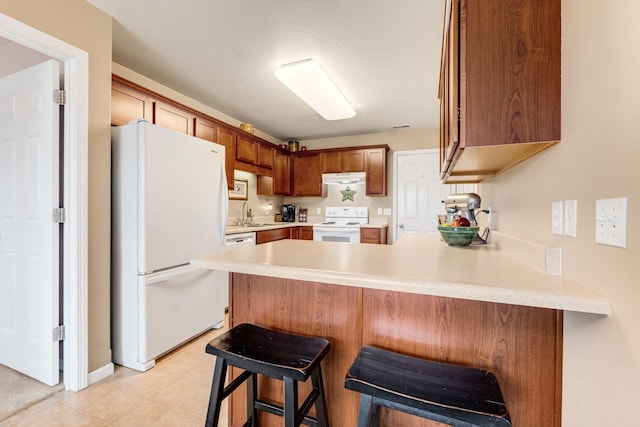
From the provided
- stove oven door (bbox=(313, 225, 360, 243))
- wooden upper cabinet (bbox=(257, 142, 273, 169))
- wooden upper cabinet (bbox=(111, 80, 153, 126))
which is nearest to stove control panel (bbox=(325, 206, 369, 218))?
stove oven door (bbox=(313, 225, 360, 243))

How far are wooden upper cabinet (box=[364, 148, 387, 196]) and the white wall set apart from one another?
3.36 metres

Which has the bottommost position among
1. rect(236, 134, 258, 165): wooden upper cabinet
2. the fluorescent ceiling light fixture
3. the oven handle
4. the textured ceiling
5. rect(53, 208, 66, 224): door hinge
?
the oven handle

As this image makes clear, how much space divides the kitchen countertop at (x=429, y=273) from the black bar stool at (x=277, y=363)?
28cm

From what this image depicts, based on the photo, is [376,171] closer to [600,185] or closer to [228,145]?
[228,145]

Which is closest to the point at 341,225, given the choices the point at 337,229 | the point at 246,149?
the point at 337,229

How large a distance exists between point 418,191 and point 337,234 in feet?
4.86

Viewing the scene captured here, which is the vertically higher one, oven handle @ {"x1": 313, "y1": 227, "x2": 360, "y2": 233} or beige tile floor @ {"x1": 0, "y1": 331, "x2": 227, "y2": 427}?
oven handle @ {"x1": 313, "y1": 227, "x2": 360, "y2": 233}

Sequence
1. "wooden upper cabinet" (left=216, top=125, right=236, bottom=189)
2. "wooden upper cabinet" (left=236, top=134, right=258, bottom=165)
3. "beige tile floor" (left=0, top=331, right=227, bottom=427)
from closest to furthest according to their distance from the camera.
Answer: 1. "beige tile floor" (left=0, top=331, right=227, bottom=427)
2. "wooden upper cabinet" (left=216, top=125, right=236, bottom=189)
3. "wooden upper cabinet" (left=236, top=134, right=258, bottom=165)

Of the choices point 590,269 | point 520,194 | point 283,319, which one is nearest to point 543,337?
point 590,269

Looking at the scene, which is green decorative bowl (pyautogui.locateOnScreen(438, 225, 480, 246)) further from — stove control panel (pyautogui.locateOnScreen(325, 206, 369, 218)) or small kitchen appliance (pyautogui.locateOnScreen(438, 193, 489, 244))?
stove control panel (pyautogui.locateOnScreen(325, 206, 369, 218))

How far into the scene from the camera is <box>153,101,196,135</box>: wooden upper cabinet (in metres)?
2.53

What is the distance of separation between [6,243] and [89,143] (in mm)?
965

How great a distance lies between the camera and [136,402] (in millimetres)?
1662

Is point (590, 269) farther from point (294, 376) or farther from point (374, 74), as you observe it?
point (374, 74)
